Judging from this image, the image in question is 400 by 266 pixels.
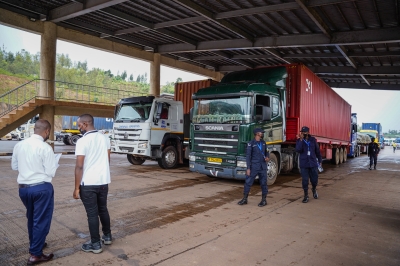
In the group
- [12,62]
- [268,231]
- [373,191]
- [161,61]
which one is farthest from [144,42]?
[12,62]

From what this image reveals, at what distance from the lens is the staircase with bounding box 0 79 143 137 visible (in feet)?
47.0

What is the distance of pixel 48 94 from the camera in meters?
15.8

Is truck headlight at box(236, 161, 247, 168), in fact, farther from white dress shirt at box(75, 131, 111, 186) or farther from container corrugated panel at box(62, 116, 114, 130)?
container corrugated panel at box(62, 116, 114, 130)

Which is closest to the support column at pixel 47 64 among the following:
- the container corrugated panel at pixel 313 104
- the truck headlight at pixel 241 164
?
the truck headlight at pixel 241 164

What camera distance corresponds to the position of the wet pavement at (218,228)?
370cm

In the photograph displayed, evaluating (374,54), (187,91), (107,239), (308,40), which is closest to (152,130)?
(187,91)

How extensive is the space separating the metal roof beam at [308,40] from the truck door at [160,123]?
767 cm

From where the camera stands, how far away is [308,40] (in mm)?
15062

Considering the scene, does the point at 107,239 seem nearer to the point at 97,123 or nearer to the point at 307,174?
the point at 307,174

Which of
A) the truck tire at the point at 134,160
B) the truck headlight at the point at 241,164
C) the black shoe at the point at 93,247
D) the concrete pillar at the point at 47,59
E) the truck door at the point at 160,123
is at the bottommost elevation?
the black shoe at the point at 93,247

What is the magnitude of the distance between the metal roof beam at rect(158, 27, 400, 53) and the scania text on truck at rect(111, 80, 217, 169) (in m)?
5.67

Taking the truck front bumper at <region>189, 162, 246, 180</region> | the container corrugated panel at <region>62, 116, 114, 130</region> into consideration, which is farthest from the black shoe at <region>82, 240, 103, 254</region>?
the container corrugated panel at <region>62, 116, 114, 130</region>

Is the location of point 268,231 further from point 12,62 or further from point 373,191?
point 12,62

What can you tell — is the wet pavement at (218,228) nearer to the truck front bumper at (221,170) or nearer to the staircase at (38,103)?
the truck front bumper at (221,170)
